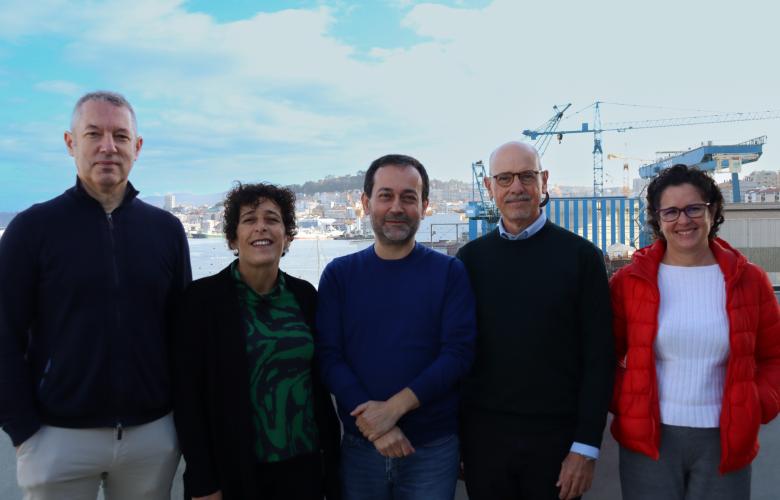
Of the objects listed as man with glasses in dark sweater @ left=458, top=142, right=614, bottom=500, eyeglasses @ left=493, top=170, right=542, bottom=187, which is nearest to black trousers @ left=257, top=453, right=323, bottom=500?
man with glasses in dark sweater @ left=458, top=142, right=614, bottom=500

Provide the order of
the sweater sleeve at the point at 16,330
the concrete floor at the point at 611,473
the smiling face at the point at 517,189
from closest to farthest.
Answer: the sweater sleeve at the point at 16,330
the smiling face at the point at 517,189
the concrete floor at the point at 611,473

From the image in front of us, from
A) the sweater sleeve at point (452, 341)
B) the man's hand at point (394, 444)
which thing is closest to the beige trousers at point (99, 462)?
the man's hand at point (394, 444)

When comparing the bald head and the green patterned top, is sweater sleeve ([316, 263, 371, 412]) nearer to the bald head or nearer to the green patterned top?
the green patterned top

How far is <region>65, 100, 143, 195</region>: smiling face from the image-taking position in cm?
188

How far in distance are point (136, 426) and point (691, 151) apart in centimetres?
4602

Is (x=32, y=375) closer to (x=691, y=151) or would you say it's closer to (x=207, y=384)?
(x=207, y=384)

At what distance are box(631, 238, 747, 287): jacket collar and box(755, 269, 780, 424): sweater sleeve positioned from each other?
8 centimetres

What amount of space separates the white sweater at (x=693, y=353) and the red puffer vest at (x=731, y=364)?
0.03 metres

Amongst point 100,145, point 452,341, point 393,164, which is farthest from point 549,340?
point 100,145

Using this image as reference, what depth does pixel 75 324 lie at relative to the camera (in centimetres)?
179

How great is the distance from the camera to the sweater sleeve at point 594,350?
1833 millimetres

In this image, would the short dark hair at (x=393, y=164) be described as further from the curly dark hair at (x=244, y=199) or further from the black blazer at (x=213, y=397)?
the black blazer at (x=213, y=397)

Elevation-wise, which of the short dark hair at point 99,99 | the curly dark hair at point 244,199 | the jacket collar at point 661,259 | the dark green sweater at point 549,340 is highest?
the short dark hair at point 99,99

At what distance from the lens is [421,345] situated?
6.15ft
